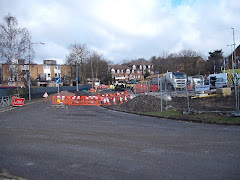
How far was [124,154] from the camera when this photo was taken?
7652mm

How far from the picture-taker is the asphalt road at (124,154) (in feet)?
19.7

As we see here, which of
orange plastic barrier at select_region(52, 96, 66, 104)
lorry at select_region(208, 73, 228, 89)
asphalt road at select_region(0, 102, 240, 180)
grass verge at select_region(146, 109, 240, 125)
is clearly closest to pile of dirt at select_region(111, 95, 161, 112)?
grass verge at select_region(146, 109, 240, 125)

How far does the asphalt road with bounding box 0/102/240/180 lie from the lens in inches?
236

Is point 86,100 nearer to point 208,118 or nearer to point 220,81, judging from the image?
point 208,118

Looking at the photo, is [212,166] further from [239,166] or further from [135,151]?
[135,151]

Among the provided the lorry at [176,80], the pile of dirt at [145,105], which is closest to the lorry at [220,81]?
the lorry at [176,80]

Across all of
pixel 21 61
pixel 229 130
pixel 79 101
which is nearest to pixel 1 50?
pixel 21 61

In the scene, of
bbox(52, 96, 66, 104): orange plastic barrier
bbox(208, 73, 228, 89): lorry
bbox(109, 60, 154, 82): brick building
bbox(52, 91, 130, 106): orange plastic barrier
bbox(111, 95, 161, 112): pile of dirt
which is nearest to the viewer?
bbox(111, 95, 161, 112): pile of dirt

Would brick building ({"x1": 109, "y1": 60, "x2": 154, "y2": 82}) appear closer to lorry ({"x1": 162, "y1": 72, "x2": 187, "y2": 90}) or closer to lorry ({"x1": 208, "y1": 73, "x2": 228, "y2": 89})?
lorry ({"x1": 162, "y1": 72, "x2": 187, "y2": 90})

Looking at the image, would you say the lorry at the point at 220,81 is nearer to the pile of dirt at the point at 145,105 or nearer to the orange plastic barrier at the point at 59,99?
the pile of dirt at the point at 145,105

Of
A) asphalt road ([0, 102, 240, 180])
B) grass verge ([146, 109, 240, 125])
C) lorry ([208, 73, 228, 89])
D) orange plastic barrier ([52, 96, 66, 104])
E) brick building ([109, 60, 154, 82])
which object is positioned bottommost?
asphalt road ([0, 102, 240, 180])

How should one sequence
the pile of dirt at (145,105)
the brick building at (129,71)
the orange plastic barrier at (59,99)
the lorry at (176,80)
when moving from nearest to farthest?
the pile of dirt at (145,105) → the orange plastic barrier at (59,99) → the lorry at (176,80) → the brick building at (129,71)

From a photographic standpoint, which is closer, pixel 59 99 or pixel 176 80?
pixel 59 99

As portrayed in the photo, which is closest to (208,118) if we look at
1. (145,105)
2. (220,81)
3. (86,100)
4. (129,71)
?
(145,105)
